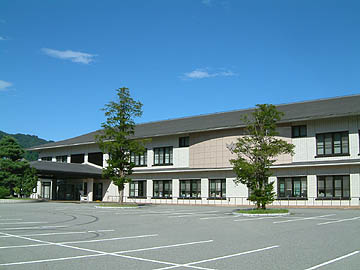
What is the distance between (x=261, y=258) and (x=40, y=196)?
45139mm

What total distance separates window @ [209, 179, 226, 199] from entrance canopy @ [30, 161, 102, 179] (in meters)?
13.1

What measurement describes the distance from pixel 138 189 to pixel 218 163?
10803 millimetres

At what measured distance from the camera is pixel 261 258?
835 centimetres

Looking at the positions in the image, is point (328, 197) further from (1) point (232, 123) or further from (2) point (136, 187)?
(2) point (136, 187)

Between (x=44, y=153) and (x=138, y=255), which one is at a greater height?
(x=44, y=153)

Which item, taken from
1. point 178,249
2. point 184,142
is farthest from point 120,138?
point 178,249

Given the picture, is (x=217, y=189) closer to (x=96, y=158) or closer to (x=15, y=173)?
(x=96, y=158)

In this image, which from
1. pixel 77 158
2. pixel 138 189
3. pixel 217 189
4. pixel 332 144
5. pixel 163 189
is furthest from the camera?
pixel 77 158

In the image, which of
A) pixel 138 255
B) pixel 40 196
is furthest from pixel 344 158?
pixel 40 196

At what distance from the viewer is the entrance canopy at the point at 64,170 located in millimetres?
37906

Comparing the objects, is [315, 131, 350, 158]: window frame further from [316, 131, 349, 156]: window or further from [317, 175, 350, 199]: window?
[317, 175, 350, 199]: window

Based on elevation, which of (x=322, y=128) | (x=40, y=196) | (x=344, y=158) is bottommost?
(x=40, y=196)

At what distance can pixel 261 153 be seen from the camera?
22500mm

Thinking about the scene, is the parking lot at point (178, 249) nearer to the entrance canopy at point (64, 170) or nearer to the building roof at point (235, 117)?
the building roof at point (235, 117)
